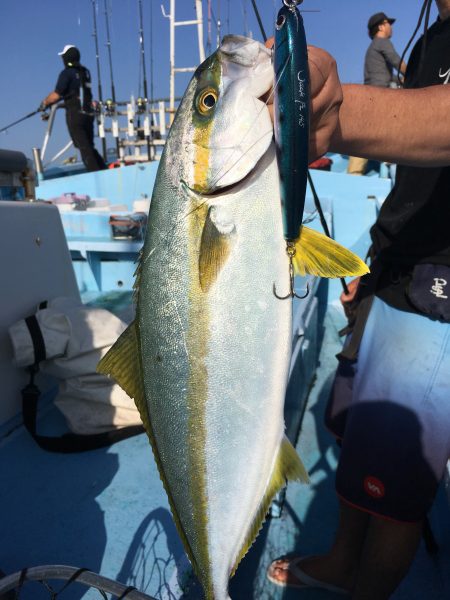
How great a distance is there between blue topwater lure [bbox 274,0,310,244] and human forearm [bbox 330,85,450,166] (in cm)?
18

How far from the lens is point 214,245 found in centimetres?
96

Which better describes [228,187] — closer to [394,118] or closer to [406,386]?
[394,118]

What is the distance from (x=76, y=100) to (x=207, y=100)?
10.2 m

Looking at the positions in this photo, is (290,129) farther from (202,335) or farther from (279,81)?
(202,335)

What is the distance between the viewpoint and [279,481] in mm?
1079

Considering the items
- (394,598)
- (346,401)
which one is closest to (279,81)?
(346,401)

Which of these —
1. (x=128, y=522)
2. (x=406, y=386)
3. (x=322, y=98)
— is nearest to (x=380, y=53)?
(x=406, y=386)

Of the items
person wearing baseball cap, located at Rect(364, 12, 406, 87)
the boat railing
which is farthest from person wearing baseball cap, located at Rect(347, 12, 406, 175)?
the boat railing

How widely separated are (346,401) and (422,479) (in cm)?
49

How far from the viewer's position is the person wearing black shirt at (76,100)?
9.52 metres

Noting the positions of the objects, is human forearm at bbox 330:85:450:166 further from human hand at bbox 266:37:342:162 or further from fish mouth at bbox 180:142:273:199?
fish mouth at bbox 180:142:273:199

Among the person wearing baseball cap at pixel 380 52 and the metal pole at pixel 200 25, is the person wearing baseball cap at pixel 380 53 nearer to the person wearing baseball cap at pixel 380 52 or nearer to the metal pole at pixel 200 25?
the person wearing baseball cap at pixel 380 52

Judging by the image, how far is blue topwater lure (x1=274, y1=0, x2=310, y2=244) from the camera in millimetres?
791

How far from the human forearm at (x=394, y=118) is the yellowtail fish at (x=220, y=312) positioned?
194 millimetres
